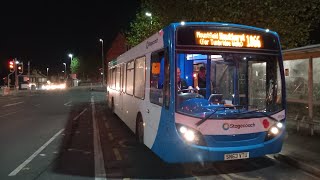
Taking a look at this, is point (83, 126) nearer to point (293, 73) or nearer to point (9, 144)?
point (9, 144)

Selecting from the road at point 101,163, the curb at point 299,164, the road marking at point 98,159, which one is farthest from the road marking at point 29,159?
the curb at point 299,164

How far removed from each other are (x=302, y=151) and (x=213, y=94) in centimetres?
266

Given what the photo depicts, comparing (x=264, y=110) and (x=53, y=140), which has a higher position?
(x=264, y=110)

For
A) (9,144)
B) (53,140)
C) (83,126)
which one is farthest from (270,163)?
(83,126)

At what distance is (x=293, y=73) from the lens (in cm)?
1310

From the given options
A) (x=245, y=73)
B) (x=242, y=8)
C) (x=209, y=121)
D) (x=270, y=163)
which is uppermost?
(x=242, y=8)

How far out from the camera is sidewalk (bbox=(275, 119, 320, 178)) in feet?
26.0

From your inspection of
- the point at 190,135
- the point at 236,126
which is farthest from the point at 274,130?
the point at 190,135

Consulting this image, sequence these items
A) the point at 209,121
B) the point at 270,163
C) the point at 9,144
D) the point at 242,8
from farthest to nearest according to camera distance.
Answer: the point at 242,8, the point at 9,144, the point at 270,163, the point at 209,121

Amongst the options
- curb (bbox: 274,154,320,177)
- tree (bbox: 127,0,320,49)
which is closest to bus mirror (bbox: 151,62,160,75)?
curb (bbox: 274,154,320,177)

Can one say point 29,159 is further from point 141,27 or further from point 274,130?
point 141,27

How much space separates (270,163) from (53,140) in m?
6.57

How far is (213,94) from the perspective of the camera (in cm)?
869

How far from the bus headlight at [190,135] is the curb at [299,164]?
2428 millimetres
